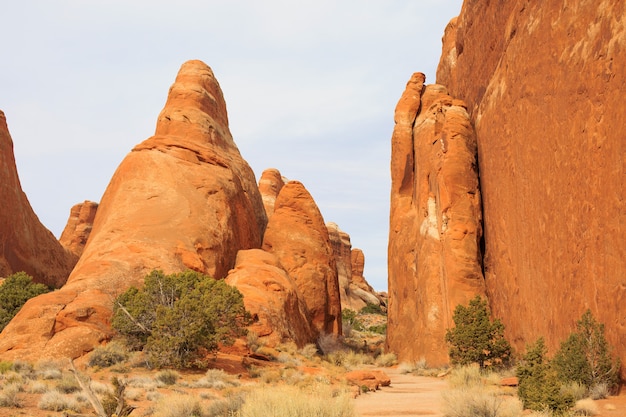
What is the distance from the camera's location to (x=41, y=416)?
11477 mm

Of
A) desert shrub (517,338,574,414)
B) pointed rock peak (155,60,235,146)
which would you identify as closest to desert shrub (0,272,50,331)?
pointed rock peak (155,60,235,146)

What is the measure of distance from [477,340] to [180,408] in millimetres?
14970

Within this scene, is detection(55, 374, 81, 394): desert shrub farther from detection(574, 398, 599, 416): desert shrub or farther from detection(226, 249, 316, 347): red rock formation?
detection(226, 249, 316, 347): red rock formation

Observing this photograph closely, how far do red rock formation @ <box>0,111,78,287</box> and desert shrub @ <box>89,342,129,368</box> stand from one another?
29668 millimetres

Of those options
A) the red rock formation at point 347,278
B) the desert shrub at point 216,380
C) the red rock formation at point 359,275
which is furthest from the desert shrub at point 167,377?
the red rock formation at point 359,275

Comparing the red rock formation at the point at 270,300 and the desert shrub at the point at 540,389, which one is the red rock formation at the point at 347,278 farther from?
the desert shrub at the point at 540,389

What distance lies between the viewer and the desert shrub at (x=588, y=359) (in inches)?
576

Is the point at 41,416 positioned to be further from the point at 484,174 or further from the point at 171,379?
the point at 484,174

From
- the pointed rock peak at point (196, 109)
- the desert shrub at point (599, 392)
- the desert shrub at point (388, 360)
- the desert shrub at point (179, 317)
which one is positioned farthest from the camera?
the pointed rock peak at point (196, 109)

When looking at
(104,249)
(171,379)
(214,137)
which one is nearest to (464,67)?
(214,137)

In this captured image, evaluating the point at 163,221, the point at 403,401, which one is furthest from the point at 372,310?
the point at 403,401

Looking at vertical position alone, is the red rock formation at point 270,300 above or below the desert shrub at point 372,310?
below

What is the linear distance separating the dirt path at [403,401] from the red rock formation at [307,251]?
50.9 ft

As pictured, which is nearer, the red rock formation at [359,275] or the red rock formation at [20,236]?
the red rock formation at [20,236]
